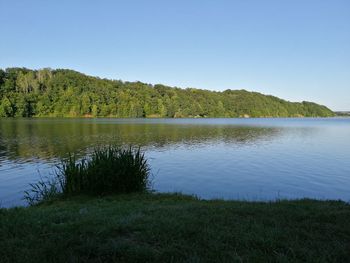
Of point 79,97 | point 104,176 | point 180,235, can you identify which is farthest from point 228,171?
point 79,97

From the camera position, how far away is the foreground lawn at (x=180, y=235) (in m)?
4.90

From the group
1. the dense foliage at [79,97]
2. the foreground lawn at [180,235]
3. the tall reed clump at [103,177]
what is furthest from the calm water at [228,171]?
the dense foliage at [79,97]

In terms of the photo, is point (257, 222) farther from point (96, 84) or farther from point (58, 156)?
point (96, 84)

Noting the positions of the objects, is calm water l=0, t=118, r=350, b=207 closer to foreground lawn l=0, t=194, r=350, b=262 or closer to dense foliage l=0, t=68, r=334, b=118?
foreground lawn l=0, t=194, r=350, b=262

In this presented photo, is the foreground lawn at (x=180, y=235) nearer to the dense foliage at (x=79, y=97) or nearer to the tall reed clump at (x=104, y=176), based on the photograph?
the tall reed clump at (x=104, y=176)

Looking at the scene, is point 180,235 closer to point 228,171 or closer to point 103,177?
point 103,177

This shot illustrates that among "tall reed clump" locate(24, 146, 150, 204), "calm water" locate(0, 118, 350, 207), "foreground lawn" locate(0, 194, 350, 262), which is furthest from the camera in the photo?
Answer: "calm water" locate(0, 118, 350, 207)

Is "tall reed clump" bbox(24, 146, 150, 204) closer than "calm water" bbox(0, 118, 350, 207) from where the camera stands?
Yes

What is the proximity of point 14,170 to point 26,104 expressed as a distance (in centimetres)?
12560

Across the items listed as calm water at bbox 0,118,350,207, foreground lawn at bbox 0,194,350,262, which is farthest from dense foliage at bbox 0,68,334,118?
foreground lawn at bbox 0,194,350,262

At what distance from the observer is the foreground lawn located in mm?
4902

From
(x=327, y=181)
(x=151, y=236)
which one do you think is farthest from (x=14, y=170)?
(x=327, y=181)

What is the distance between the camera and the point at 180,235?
5719 mm

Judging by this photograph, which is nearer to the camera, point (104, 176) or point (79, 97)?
point (104, 176)
